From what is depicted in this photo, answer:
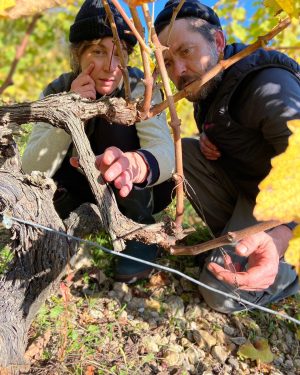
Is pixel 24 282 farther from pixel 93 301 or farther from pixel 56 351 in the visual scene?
pixel 93 301

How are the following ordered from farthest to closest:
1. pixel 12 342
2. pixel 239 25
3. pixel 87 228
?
1. pixel 239 25
2. pixel 87 228
3. pixel 12 342

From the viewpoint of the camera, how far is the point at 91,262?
1.93 meters

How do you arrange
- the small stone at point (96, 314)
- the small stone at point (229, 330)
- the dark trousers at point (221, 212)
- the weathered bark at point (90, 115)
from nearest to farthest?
1. the weathered bark at point (90, 115)
2. the small stone at point (96, 314)
3. the small stone at point (229, 330)
4. the dark trousers at point (221, 212)

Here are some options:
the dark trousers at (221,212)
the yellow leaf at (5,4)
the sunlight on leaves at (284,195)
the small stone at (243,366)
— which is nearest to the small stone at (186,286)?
the dark trousers at (221,212)

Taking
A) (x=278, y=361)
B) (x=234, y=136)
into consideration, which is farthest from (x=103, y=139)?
(x=278, y=361)

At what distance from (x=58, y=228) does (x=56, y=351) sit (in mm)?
423

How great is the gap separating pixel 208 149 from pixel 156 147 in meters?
0.48

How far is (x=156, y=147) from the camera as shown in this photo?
5.30ft

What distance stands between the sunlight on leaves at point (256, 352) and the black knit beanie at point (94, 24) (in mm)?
1291

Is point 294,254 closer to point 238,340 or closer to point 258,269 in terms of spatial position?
point 258,269

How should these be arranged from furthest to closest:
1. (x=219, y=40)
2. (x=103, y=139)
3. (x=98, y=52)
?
(x=219, y=40)
(x=103, y=139)
(x=98, y=52)

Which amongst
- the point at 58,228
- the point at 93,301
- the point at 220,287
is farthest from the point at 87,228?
the point at 220,287

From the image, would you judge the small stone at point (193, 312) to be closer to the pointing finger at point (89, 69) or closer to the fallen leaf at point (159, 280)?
the fallen leaf at point (159, 280)

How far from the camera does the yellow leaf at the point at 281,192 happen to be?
0.60 meters
